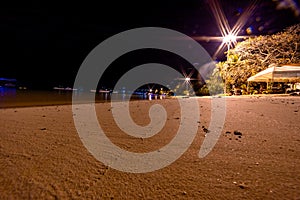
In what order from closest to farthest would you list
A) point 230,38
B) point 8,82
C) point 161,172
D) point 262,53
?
point 161,172, point 262,53, point 230,38, point 8,82

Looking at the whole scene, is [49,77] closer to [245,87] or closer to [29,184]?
[245,87]

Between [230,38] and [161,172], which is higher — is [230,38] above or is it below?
above

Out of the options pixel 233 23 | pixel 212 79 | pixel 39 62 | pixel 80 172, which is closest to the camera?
pixel 80 172

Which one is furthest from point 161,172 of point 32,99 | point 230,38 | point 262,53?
point 32,99

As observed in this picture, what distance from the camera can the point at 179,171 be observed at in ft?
6.39

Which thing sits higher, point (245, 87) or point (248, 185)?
point (245, 87)

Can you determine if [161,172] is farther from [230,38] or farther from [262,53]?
[230,38]

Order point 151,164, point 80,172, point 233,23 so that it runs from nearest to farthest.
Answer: point 80,172
point 151,164
point 233,23

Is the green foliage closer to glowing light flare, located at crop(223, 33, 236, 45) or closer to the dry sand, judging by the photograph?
glowing light flare, located at crop(223, 33, 236, 45)

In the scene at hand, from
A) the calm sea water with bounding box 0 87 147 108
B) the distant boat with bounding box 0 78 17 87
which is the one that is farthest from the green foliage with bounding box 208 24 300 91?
the distant boat with bounding box 0 78 17 87

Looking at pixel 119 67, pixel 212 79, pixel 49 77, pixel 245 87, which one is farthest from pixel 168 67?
pixel 49 77

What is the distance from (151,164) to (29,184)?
50.2 inches

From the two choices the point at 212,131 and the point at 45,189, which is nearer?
the point at 45,189

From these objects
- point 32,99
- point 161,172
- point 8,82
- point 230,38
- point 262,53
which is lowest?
point 161,172
